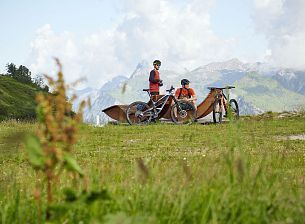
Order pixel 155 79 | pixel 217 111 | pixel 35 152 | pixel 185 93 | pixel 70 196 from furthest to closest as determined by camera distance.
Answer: pixel 185 93 < pixel 217 111 < pixel 155 79 < pixel 70 196 < pixel 35 152

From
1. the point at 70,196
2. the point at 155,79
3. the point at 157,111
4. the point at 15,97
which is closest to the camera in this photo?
the point at 70,196

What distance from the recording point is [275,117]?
23297 millimetres

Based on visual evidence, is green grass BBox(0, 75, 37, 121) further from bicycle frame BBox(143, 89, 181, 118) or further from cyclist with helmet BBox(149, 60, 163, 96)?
bicycle frame BBox(143, 89, 181, 118)

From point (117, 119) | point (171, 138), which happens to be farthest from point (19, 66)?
point (171, 138)

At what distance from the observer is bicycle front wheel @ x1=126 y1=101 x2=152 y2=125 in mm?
20828

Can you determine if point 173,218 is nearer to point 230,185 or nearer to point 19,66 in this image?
point 230,185

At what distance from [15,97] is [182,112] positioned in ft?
254

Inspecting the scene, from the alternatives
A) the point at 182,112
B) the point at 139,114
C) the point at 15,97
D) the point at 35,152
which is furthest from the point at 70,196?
the point at 15,97

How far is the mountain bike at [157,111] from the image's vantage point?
2089 centimetres

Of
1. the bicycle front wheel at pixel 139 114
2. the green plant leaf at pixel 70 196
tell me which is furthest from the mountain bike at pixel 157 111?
the green plant leaf at pixel 70 196

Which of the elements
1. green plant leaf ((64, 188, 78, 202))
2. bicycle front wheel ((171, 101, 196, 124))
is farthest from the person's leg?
green plant leaf ((64, 188, 78, 202))

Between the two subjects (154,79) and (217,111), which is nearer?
(154,79)

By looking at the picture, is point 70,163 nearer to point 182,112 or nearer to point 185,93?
point 182,112

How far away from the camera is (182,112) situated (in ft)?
69.4
